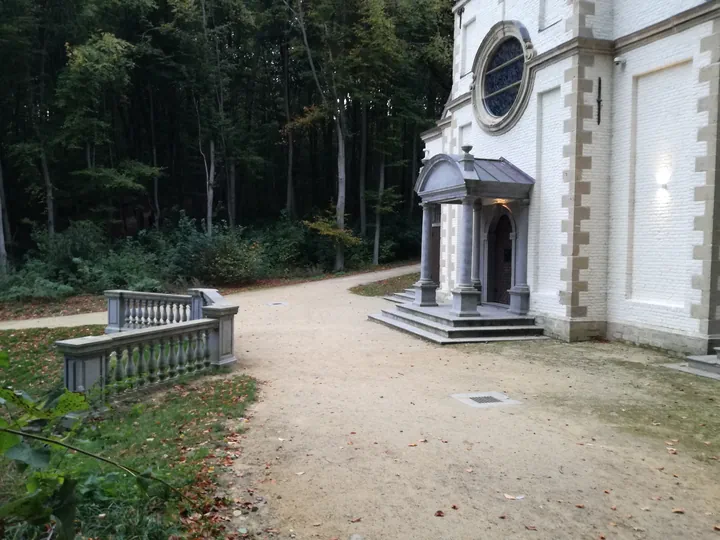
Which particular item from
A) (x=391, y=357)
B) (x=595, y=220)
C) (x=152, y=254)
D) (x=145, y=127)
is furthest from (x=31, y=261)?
(x=595, y=220)

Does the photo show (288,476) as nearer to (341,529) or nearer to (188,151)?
(341,529)

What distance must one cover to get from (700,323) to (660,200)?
245cm

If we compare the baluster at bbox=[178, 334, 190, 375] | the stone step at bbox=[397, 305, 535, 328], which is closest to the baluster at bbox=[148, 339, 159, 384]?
the baluster at bbox=[178, 334, 190, 375]

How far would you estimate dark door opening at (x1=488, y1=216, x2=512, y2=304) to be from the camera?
47.7ft

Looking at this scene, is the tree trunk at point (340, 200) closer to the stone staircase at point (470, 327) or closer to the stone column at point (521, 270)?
the stone staircase at point (470, 327)

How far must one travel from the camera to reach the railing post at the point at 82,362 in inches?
251

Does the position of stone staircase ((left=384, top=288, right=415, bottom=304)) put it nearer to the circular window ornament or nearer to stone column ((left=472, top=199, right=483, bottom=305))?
stone column ((left=472, top=199, right=483, bottom=305))

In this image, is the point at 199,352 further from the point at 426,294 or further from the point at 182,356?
the point at 426,294

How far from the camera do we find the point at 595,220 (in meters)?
11.5

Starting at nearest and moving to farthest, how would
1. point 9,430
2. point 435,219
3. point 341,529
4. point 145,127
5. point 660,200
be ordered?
point 9,430, point 341,529, point 660,200, point 435,219, point 145,127

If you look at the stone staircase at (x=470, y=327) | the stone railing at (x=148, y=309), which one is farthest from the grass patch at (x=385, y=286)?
the stone railing at (x=148, y=309)

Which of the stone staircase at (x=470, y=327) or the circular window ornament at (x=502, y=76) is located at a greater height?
the circular window ornament at (x=502, y=76)

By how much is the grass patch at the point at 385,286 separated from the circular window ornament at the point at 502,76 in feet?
25.7

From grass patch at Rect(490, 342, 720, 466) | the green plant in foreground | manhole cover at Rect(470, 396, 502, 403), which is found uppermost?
the green plant in foreground
